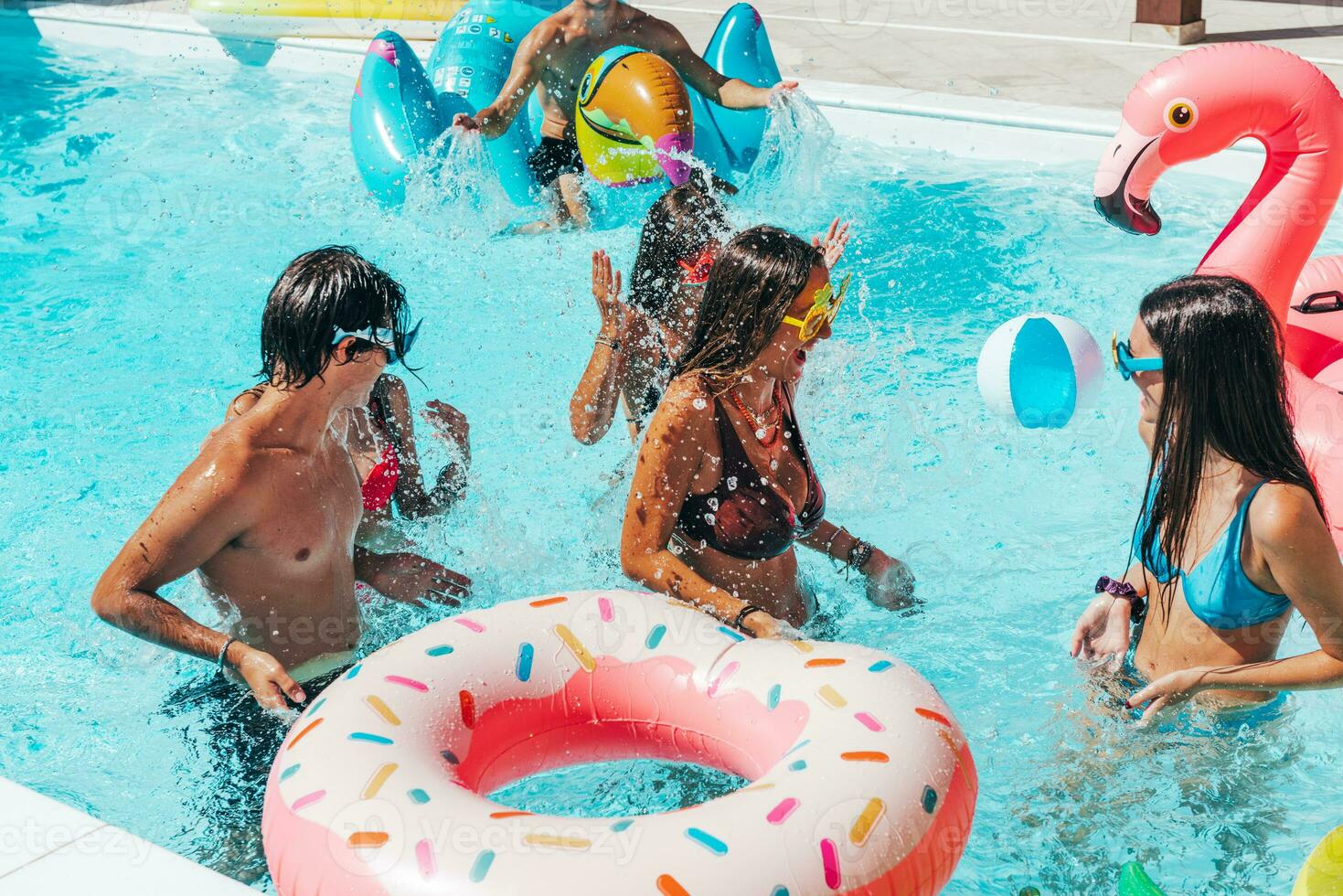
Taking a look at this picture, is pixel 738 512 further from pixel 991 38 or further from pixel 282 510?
pixel 991 38

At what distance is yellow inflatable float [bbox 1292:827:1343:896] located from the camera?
7.08 ft

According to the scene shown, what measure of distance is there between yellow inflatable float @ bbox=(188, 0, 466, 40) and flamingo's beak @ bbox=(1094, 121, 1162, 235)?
8.42 metres

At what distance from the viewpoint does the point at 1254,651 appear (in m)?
2.77

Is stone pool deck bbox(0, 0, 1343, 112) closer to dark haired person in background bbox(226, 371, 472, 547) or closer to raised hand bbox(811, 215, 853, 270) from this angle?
raised hand bbox(811, 215, 853, 270)

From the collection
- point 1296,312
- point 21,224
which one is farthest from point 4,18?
point 1296,312

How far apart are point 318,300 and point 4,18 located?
11907 millimetres

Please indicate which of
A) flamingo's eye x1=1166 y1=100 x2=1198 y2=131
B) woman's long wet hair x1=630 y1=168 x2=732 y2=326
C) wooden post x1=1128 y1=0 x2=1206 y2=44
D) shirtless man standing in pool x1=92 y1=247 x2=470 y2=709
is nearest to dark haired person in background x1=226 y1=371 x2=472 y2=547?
shirtless man standing in pool x1=92 y1=247 x2=470 y2=709

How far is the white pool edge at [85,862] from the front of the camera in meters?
2.56

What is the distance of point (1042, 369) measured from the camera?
4.13 metres

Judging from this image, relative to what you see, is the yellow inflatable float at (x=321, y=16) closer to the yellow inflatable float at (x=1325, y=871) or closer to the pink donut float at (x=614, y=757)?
the pink donut float at (x=614, y=757)

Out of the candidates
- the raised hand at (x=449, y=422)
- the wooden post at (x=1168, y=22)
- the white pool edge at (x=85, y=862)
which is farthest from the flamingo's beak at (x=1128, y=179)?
the wooden post at (x=1168, y=22)

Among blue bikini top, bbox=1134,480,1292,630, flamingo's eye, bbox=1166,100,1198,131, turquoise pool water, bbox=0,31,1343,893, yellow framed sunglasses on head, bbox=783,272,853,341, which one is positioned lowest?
turquoise pool water, bbox=0,31,1343,893

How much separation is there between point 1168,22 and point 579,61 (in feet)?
17.4

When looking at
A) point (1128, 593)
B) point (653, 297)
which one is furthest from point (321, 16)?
point (1128, 593)
